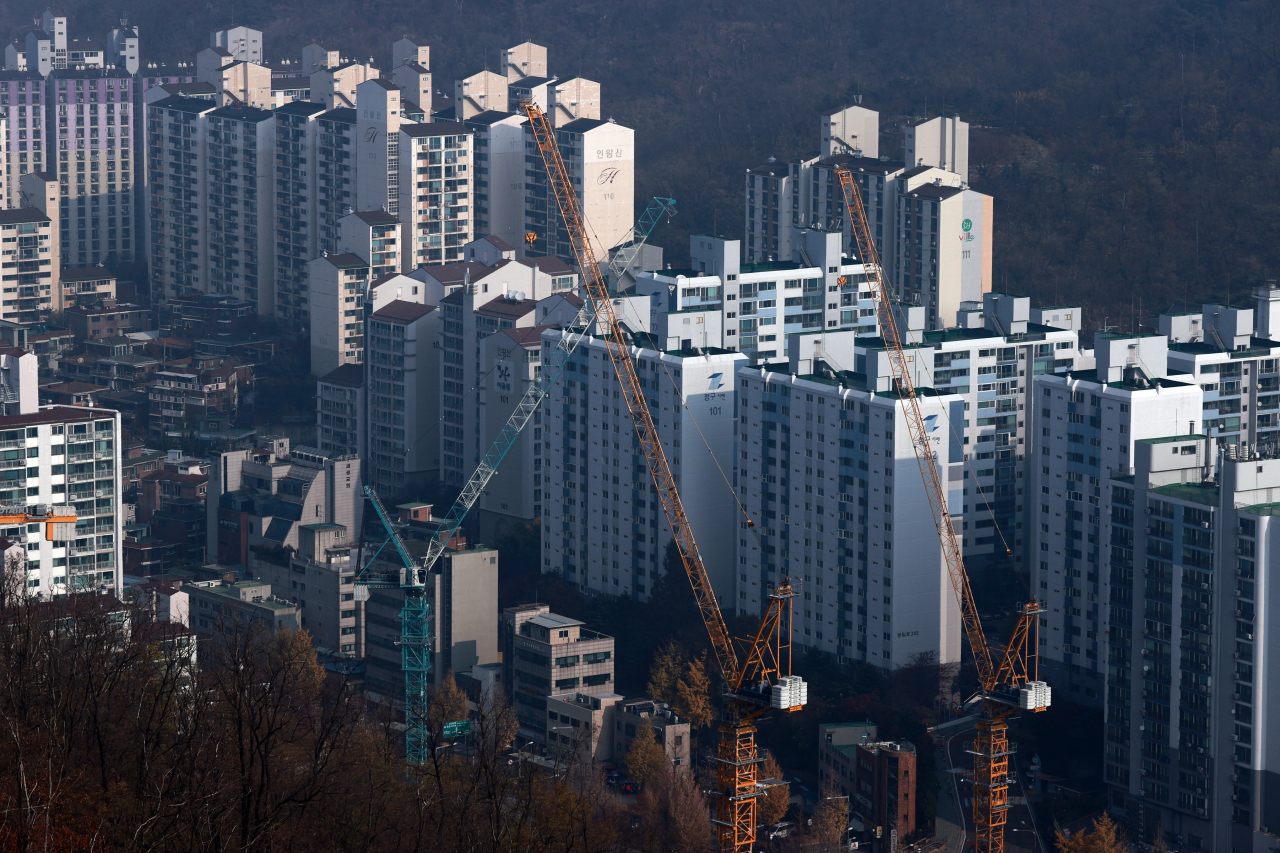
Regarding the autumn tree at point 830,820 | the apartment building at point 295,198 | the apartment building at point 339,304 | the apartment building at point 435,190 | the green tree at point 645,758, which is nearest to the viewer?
the autumn tree at point 830,820

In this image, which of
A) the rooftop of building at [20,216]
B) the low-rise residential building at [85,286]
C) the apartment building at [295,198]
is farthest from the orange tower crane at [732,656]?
the low-rise residential building at [85,286]

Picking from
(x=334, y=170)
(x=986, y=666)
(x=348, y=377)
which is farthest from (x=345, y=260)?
(x=986, y=666)

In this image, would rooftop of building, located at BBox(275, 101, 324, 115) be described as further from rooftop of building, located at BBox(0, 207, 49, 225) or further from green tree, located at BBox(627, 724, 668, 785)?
green tree, located at BBox(627, 724, 668, 785)

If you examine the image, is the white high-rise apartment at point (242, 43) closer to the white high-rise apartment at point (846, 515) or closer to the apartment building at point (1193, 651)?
the white high-rise apartment at point (846, 515)

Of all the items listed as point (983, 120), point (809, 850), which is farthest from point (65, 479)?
point (983, 120)

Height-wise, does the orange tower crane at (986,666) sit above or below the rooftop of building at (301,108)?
below

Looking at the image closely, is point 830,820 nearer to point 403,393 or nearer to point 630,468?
point 630,468

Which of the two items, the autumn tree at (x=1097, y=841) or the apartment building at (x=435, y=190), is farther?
the apartment building at (x=435, y=190)

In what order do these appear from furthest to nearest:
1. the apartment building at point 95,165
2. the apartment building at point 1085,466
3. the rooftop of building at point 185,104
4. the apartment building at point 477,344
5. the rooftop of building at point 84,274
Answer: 1. the apartment building at point 95,165
2. the rooftop of building at point 185,104
3. the rooftop of building at point 84,274
4. the apartment building at point 477,344
5. the apartment building at point 1085,466
